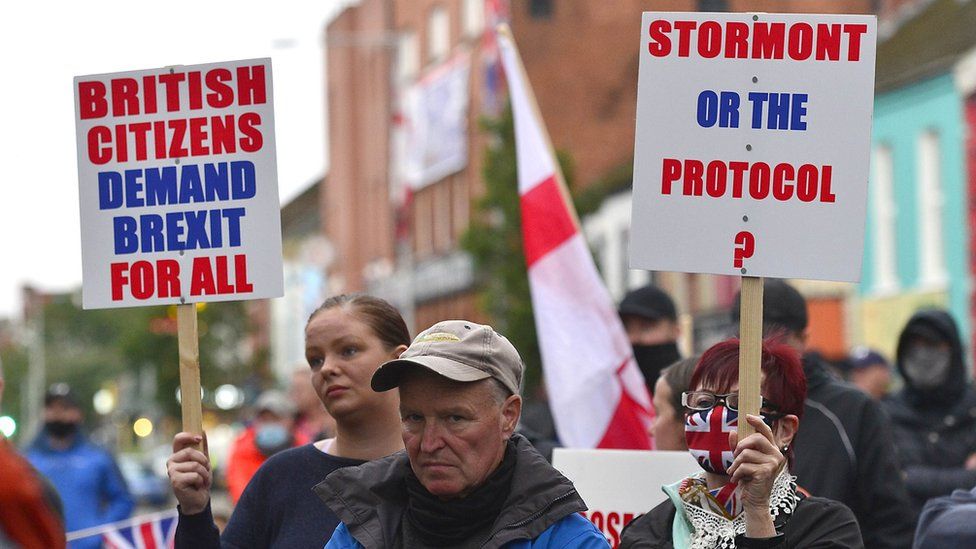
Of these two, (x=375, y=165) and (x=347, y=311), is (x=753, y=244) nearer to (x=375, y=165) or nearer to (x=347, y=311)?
(x=347, y=311)

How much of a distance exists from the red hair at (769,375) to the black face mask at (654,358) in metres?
3.04

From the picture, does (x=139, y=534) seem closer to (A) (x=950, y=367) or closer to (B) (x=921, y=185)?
(A) (x=950, y=367)

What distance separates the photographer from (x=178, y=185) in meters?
5.49

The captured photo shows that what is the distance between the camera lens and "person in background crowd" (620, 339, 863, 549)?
4.22 meters

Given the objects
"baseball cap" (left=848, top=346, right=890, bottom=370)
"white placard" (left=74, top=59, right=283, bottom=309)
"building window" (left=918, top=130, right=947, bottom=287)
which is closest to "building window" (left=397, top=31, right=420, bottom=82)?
"building window" (left=918, top=130, right=947, bottom=287)

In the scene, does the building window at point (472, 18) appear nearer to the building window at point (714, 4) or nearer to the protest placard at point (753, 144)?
the building window at point (714, 4)

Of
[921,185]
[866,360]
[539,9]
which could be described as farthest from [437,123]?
[866,360]

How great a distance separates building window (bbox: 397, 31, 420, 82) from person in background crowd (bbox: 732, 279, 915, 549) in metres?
52.1

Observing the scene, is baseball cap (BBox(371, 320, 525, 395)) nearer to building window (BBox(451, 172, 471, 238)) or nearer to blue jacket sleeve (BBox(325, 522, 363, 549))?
blue jacket sleeve (BBox(325, 522, 363, 549))

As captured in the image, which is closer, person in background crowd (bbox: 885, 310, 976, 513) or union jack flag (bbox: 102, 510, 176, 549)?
person in background crowd (bbox: 885, 310, 976, 513)

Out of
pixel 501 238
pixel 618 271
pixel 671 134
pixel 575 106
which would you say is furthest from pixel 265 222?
pixel 575 106

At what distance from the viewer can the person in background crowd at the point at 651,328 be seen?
25.7 feet

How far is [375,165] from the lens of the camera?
6500 cm

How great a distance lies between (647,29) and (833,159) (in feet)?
1.96
